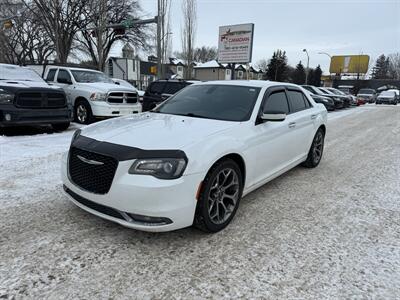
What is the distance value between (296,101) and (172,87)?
265 inches

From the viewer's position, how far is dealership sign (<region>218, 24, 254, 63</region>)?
23984mm

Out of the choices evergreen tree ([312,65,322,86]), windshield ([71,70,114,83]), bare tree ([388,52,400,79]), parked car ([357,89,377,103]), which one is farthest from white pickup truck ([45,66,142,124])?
bare tree ([388,52,400,79])

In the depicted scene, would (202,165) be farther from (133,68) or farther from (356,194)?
(133,68)

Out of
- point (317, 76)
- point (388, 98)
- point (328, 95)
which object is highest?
point (317, 76)

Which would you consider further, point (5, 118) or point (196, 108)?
point (5, 118)

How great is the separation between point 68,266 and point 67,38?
33.5 metres

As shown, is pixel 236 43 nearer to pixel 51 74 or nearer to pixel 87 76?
pixel 87 76

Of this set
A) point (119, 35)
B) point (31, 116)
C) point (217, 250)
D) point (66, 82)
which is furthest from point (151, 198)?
point (119, 35)

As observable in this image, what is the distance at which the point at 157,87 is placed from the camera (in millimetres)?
11680

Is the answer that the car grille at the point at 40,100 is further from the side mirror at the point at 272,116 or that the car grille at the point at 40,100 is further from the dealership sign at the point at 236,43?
the dealership sign at the point at 236,43

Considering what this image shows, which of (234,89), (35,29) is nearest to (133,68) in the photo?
(35,29)

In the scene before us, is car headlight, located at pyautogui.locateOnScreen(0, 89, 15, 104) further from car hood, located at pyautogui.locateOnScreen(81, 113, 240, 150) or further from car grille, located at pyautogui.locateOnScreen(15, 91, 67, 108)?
car hood, located at pyautogui.locateOnScreen(81, 113, 240, 150)

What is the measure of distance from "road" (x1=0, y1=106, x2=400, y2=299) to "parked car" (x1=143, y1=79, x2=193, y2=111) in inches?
274

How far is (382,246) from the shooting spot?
3.19 metres
